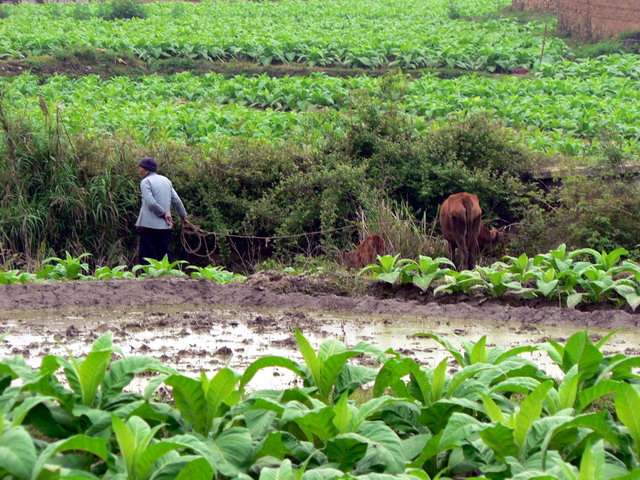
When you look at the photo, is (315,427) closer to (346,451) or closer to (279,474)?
(346,451)

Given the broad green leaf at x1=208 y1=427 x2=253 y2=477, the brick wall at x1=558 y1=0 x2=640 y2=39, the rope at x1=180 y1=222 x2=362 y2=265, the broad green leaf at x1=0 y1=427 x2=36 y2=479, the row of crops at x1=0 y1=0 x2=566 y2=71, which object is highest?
the brick wall at x1=558 y1=0 x2=640 y2=39

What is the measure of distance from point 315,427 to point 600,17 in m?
28.0

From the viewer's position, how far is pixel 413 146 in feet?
42.9

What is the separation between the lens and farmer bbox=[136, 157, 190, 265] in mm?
11172

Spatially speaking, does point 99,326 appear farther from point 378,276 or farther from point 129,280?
point 378,276

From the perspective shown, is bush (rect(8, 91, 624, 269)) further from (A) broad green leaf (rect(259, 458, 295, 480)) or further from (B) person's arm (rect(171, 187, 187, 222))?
(A) broad green leaf (rect(259, 458, 295, 480))

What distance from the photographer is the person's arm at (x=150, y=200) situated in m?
11.1

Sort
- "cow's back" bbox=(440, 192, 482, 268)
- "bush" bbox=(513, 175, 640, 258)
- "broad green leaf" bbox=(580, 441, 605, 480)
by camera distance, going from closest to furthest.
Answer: "broad green leaf" bbox=(580, 441, 605, 480)
"cow's back" bbox=(440, 192, 482, 268)
"bush" bbox=(513, 175, 640, 258)

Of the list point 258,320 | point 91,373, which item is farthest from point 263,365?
point 258,320

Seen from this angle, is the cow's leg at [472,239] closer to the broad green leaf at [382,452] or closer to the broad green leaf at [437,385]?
the broad green leaf at [437,385]

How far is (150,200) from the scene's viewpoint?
1108 cm

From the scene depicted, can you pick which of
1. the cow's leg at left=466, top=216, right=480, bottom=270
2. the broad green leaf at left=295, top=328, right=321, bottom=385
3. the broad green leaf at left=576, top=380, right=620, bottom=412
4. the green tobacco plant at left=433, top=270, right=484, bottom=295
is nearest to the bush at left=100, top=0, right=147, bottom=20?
the cow's leg at left=466, top=216, right=480, bottom=270

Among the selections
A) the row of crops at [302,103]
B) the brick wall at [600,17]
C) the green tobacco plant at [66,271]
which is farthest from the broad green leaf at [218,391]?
the brick wall at [600,17]

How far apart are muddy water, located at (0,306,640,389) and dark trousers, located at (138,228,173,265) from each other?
3072 millimetres
